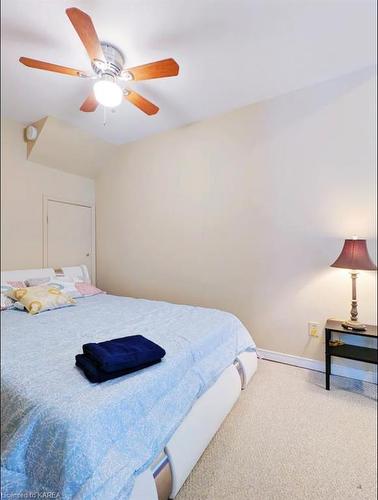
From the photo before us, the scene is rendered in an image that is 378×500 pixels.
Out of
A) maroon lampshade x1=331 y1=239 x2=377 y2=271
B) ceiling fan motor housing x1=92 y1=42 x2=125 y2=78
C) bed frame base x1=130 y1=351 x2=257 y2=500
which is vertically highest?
ceiling fan motor housing x1=92 y1=42 x2=125 y2=78

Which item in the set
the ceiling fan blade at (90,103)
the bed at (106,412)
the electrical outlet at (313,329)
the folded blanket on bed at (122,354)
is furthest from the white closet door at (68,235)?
the electrical outlet at (313,329)

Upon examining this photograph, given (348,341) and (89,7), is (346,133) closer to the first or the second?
(348,341)

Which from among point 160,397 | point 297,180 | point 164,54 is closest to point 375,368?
point 297,180

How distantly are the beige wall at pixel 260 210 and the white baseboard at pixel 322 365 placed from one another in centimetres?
6

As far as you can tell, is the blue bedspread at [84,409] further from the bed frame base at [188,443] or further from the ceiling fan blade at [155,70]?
the ceiling fan blade at [155,70]

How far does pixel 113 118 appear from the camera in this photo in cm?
269

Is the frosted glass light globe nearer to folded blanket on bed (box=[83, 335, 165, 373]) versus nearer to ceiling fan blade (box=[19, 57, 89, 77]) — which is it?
ceiling fan blade (box=[19, 57, 89, 77])

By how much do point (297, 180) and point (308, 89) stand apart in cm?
76

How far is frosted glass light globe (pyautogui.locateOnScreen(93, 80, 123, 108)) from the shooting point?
1.60 m

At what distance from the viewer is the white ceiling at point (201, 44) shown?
1.46 m

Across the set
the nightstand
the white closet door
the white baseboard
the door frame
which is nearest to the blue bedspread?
the nightstand

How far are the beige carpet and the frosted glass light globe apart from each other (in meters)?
2.17

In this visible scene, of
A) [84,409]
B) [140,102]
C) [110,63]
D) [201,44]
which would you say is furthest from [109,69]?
[84,409]

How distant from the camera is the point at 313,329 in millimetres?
2131
